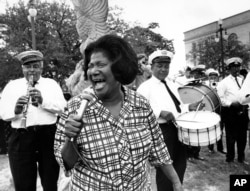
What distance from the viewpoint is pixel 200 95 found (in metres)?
3.75

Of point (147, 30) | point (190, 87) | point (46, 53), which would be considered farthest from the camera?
point (147, 30)

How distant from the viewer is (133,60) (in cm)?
192

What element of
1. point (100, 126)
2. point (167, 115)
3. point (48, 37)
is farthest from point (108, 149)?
point (48, 37)

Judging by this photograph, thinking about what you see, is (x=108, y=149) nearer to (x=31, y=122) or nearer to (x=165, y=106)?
(x=31, y=122)

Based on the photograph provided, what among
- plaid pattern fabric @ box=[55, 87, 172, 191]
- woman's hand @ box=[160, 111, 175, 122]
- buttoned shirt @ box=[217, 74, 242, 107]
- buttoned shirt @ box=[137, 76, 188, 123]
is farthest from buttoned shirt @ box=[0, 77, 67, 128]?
buttoned shirt @ box=[217, 74, 242, 107]

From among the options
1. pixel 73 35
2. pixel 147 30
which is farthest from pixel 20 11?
pixel 147 30

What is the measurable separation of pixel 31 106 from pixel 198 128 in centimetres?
204

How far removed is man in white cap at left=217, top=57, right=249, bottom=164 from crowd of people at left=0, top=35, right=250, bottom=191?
232cm

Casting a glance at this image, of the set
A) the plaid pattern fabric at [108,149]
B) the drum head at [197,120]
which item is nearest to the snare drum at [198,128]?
the drum head at [197,120]

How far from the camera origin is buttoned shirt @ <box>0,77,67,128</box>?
9.76 ft

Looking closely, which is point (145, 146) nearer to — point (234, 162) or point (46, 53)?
point (234, 162)

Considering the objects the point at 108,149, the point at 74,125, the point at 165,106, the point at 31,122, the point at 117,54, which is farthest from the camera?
the point at 165,106

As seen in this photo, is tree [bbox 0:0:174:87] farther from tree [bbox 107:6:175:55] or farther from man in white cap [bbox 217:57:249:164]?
man in white cap [bbox 217:57:249:164]

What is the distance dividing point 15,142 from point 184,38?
148ft
